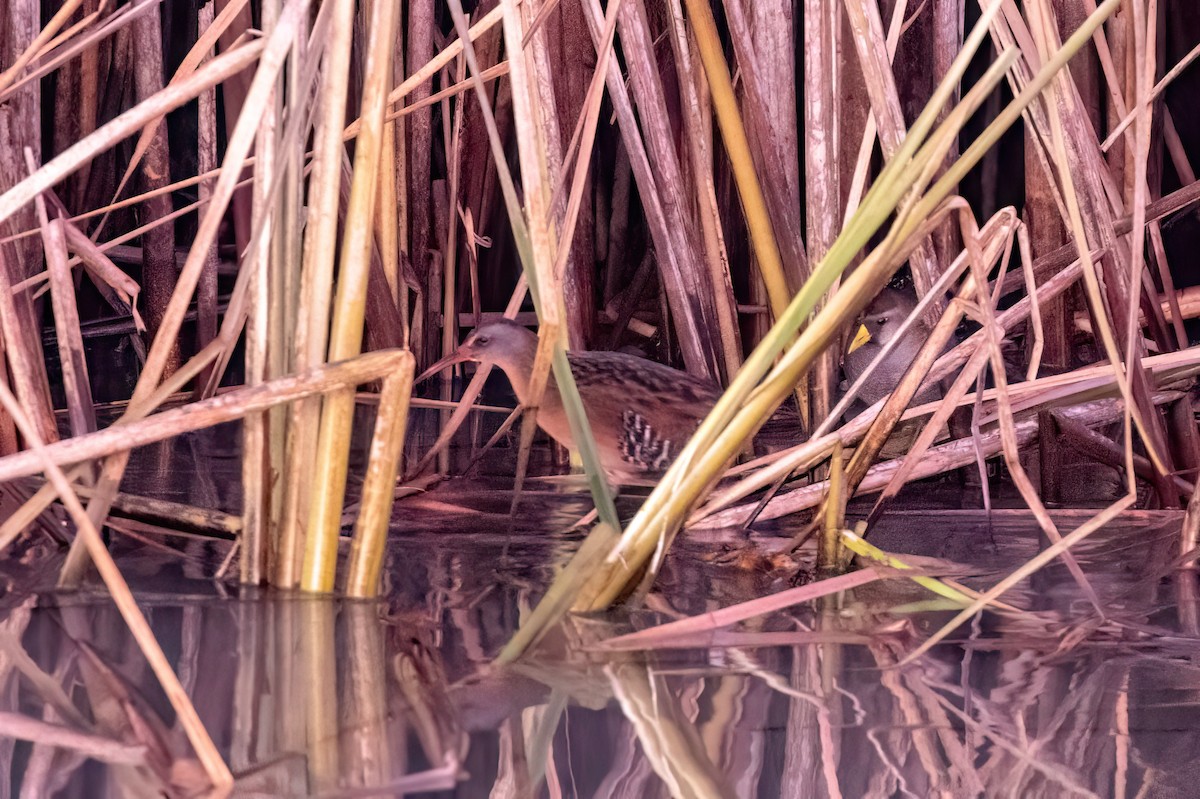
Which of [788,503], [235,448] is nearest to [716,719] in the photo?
[788,503]

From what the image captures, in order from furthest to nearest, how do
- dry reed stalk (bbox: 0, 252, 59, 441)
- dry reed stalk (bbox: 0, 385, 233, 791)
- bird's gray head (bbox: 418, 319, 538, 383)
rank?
bird's gray head (bbox: 418, 319, 538, 383)
dry reed stalk (bbox: 0, 252, 59, 441)
dry reed stalk (bbox: 0, 385, 233, 791)

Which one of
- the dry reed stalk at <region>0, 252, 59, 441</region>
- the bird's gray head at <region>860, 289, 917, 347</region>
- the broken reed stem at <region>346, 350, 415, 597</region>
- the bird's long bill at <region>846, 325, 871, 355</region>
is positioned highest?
the bird's gray head at <region>860, 289, 917, 347</region>

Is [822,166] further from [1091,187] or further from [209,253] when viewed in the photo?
[209,253]

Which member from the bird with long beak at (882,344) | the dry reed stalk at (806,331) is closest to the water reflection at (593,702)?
the dry reed stalk at (806,331)

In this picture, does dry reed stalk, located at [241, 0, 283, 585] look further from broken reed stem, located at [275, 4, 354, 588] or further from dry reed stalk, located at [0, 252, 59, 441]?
dry reed stalk, located at [0, 252, 59, 441]

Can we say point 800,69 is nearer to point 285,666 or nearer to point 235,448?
point 235,448

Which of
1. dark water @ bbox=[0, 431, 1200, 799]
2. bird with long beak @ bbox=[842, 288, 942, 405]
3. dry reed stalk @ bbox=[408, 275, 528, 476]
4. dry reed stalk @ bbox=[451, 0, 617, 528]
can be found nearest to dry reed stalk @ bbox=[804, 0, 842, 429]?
dry reed stalk @ bbox=[408, 275, 528, 476]

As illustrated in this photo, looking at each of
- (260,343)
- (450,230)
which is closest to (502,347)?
(450,230)

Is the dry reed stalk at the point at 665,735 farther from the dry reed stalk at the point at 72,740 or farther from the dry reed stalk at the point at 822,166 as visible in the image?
the dry reed stalk at the point at 822,166
